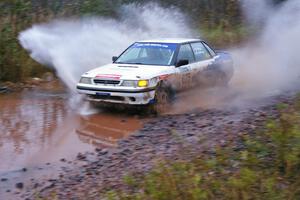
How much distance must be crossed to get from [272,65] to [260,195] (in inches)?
468

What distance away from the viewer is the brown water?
25.4 feet

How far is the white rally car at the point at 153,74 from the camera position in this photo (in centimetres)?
983

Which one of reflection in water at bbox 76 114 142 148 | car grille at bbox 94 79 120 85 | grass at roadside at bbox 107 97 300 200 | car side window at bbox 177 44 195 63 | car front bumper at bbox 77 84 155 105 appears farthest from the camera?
car side window at bbox 177 44 195 63

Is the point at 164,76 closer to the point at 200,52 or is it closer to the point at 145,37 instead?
the point at 200,52

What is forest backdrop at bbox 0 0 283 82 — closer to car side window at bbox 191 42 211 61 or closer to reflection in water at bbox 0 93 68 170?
reflection in water at bbox 0 93 68 170

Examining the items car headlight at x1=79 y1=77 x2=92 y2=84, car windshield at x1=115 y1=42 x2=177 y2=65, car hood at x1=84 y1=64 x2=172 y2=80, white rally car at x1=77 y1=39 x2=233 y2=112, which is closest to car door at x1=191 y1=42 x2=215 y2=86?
white rally car at x1=77 y1=39 x2=233 y2=112

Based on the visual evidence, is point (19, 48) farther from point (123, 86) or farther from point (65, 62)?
point (123, 86)

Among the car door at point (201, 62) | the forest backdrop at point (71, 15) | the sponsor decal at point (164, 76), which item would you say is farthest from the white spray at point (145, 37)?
the sponsor decal at point (164, 76)

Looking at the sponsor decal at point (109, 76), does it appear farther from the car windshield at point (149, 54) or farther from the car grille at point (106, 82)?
the car windshield at point (149, 54)

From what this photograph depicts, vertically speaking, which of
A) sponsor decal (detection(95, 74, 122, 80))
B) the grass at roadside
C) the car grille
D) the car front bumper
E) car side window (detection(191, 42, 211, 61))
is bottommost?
the grass at roadside

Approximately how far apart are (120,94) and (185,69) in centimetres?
176

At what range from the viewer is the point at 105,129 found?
362 inches

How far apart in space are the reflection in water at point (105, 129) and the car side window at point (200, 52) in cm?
254

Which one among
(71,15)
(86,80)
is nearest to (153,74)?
(86,80)
